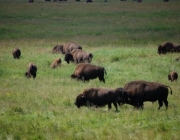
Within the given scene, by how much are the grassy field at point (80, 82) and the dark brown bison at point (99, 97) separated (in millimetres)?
297

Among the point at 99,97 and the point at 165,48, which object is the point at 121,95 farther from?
the point at 165,48

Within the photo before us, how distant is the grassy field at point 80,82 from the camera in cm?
1221

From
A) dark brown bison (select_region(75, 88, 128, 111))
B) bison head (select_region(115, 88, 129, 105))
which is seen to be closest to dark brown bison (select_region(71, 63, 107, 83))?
dark brown bison (select_region(75, 88, 128, 111))

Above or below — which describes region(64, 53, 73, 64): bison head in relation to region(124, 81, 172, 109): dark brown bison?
below

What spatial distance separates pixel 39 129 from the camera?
40.9 ft

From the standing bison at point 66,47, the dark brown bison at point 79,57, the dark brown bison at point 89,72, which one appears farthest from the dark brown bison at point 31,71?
the standing bison at point 66,47

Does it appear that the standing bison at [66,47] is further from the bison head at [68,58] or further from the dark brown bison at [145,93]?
the dark brown bison at [145,93]

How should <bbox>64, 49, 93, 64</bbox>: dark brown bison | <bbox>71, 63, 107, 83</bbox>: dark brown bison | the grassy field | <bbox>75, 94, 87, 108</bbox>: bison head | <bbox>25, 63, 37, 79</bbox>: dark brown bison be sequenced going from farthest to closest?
<bbox>64, 49, 93, 64</bbox>: dark brown bison → <bbox>25, 63, 37, 79</bbox>: dark brown bison → <bbox>71, 63, 107, 83</bbox>: dark brown bison → <bbox>75, 94, 87, 108</bbox>: bison head → the grassy field

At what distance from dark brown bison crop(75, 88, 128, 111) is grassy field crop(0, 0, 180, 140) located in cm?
30

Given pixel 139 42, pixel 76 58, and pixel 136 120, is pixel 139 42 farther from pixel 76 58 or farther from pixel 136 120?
pixel 136 120

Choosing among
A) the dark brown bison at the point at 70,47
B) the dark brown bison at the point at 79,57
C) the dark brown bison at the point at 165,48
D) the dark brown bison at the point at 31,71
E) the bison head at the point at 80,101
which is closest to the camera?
the bison head at the point at 80,101

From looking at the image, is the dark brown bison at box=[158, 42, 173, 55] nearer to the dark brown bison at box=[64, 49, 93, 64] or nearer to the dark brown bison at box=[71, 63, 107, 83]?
the dark brown bison at box=[64, 49, 93, 64]

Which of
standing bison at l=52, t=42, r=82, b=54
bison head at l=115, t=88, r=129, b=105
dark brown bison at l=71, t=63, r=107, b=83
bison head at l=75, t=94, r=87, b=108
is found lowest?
standing bison at l=52, t=42, r=82, b=54

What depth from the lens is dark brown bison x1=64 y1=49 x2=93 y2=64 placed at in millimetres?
27844
